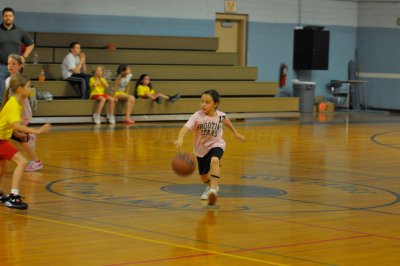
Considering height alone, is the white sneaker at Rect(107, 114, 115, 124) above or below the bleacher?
below

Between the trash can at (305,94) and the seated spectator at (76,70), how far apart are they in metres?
8.46

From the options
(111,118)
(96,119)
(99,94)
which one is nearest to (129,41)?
(99,94)

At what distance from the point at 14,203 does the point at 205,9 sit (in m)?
17.8

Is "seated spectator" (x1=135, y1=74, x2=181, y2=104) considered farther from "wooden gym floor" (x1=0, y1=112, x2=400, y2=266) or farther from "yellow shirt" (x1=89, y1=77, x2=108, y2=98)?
"wooden gym floor" (x1=0, y1=112, x2=400, y2=266)

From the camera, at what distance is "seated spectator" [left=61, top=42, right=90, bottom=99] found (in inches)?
827

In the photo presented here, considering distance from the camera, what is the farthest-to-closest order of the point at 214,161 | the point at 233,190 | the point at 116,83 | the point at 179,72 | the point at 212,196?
1. the point at 179,72
2. the point at 116,83
3. the point at 233,190
4. the point at 214,161
5. the point at 212,196

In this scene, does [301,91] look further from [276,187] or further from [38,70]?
[276,187]

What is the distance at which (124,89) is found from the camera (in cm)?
2177

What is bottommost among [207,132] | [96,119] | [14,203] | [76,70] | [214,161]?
[96,119]

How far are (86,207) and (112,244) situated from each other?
195 centimetres

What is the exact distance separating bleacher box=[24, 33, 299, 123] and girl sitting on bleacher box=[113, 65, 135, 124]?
316 mm

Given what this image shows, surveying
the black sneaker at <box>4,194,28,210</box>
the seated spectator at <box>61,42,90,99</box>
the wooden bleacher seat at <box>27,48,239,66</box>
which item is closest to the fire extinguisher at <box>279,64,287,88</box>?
the wooden bleacher seat at <box>27,48,239,66</box>

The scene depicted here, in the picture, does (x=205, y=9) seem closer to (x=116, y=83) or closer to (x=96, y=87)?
(x=116, y=83)

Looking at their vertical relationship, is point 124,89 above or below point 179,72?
below
